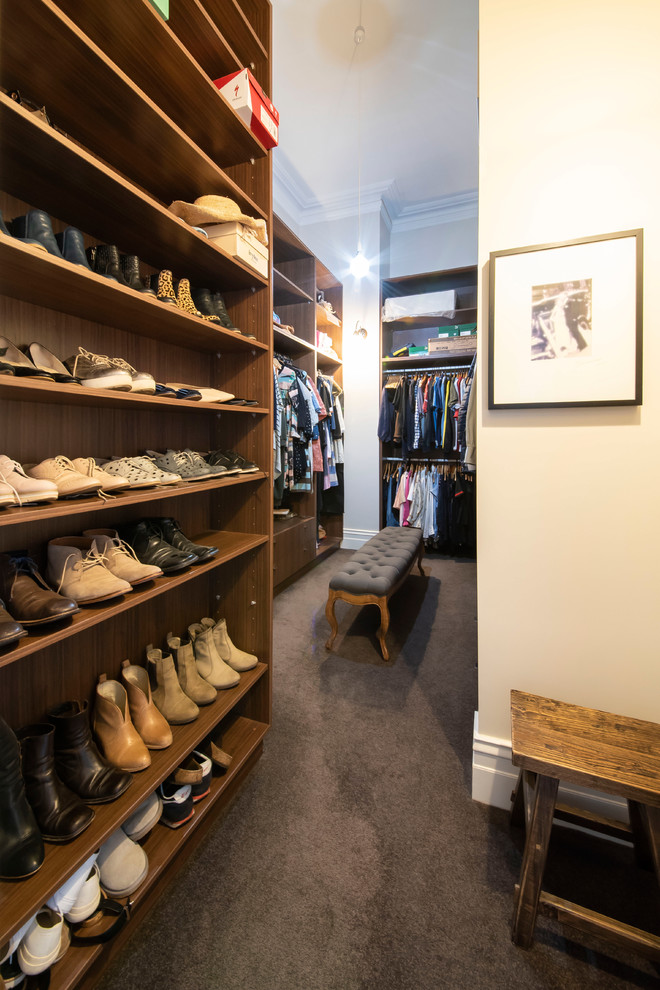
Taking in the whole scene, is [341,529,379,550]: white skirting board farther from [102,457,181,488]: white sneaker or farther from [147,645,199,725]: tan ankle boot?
[102,457,181,488]: white sneaker

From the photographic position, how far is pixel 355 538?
14.3 feet

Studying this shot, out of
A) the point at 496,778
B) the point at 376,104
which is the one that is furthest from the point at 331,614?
the point at 376,104

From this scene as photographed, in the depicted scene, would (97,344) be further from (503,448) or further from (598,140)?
(598,140)

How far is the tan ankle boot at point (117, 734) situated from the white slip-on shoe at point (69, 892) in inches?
7.5

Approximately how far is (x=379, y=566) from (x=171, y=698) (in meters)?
1.46

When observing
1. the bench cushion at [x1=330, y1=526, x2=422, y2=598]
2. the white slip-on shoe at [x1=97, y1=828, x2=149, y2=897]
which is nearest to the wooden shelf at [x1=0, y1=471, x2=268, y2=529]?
the white slip-on shoe at [x1=97, y1=828, x2=149, y2=897]

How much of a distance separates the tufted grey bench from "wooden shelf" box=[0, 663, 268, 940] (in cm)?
96

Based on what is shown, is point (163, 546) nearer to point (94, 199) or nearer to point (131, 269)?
point (131, 269)

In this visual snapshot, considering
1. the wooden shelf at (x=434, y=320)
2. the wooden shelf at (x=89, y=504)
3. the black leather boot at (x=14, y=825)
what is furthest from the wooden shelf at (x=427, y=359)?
the black leather boot at (x=14, y=825)

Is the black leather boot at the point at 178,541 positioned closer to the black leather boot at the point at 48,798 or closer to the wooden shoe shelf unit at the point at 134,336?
the wooden shoe shelf unit at the point at 134,336

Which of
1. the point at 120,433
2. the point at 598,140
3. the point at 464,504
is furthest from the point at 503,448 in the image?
the point at 464,504

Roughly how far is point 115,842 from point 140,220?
5.05 feet

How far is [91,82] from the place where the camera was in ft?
3.09

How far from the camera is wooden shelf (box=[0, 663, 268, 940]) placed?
0.72m
